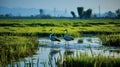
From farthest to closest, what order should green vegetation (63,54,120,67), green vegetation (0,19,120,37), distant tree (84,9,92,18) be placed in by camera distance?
distant tree (84,9,92,18) → green vegetation (0,19,120,37) → green vegetation (63,54,120,67)

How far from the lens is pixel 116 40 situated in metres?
8.62

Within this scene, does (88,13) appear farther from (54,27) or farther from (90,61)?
(90,61)

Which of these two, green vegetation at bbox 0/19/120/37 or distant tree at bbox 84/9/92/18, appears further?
distant tree at bbox 84/9/92/18

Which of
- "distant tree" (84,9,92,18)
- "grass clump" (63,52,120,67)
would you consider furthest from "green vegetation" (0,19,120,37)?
"distant tree" (84,9,92,18)

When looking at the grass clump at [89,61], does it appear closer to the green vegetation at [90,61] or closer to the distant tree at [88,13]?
the green vegetation at [90,61]

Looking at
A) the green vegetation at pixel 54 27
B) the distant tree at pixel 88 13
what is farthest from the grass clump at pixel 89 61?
the distant tree at pixel 88 13

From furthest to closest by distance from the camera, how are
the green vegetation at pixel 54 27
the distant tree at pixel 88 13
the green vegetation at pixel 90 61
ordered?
the distant tree at pixel 88 13, the green vegetation at pixel 54 27, the green vegetation at pixel 90 61

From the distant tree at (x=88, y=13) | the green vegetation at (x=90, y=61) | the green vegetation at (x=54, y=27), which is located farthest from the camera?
the distant tree at (x=88, y=13)

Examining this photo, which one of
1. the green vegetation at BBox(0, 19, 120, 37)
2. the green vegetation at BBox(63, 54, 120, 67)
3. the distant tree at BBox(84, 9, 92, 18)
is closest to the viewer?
the green vegetation at BBox(63, 54, 120, 67)

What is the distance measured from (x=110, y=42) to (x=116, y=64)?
355cm

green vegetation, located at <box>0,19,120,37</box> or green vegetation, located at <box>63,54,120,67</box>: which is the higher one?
green vegetation, located at <box>63,54,120,67</box>

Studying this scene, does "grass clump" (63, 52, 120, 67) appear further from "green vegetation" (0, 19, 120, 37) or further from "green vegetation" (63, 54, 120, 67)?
"green vegetation" (0, 19, 120, 37)

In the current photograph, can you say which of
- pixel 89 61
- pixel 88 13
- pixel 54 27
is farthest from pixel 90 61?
pixel 88 13

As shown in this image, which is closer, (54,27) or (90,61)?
(90,61)
